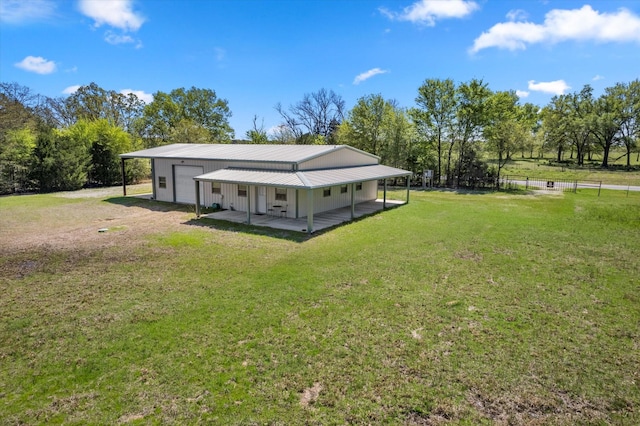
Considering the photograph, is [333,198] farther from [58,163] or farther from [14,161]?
[14,161]

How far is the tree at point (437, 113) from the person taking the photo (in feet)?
99.3

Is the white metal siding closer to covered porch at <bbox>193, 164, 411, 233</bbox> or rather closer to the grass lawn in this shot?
covered porch at <bbox>193, 164, 411, 233</bbox>

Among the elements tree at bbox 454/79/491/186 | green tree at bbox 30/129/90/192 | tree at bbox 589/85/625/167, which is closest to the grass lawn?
green tree at bbox 30/129/90/192

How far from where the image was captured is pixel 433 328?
639cm

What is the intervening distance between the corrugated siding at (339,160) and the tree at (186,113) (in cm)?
3041

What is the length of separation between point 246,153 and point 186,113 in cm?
3658

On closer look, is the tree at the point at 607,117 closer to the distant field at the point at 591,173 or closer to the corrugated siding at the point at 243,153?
the distant field at the point at 591,173

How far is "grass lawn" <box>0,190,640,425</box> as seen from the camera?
4.50 m

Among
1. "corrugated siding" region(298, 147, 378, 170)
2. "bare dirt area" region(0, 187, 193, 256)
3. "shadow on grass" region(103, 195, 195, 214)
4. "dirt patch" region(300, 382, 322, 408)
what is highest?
"corrugated siding" region(298, 147, 378, 170)

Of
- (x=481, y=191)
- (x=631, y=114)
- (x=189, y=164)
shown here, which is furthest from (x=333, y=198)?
(x=631, y=114)

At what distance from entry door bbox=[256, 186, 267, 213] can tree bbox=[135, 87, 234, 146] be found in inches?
1280

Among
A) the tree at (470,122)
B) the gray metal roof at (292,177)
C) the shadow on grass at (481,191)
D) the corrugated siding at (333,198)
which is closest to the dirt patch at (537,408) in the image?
the gray metal roof at (292,177)

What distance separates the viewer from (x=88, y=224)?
574 inches

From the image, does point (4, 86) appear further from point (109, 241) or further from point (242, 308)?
point (242, 308)
